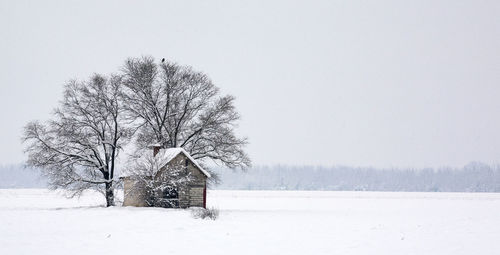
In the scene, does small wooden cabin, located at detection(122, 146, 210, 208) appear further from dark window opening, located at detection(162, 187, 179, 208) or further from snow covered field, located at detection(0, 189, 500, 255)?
snow covered field, located at detection(0, 189, 500, 255)

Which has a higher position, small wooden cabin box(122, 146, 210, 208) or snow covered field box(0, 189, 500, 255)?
small wooden cabin box(122, 146, 210, 208)

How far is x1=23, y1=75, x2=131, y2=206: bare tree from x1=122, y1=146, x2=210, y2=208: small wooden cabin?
262 centimetres

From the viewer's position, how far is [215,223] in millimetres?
27609

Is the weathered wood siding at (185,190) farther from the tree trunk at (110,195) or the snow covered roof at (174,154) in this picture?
the tree trunk at (110,195)

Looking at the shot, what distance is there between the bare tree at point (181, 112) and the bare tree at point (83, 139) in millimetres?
1367

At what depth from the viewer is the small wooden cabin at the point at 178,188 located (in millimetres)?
38469

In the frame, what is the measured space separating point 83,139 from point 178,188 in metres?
7.80

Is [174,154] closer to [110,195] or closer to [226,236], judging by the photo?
[110,195]

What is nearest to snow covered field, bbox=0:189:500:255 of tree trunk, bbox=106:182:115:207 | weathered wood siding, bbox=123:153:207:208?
weathered wood siding, bbox=123:153:207:208

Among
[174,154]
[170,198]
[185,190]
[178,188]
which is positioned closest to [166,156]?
[174,154]

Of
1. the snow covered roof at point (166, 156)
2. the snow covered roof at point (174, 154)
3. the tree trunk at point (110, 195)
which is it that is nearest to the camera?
the snow covered roof at point (166, 156)

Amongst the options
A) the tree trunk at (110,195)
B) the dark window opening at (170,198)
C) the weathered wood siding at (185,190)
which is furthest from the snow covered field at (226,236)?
the tree trunk at (110,195)

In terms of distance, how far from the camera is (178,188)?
39375 mm

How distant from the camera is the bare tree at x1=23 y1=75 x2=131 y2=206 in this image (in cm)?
3919
